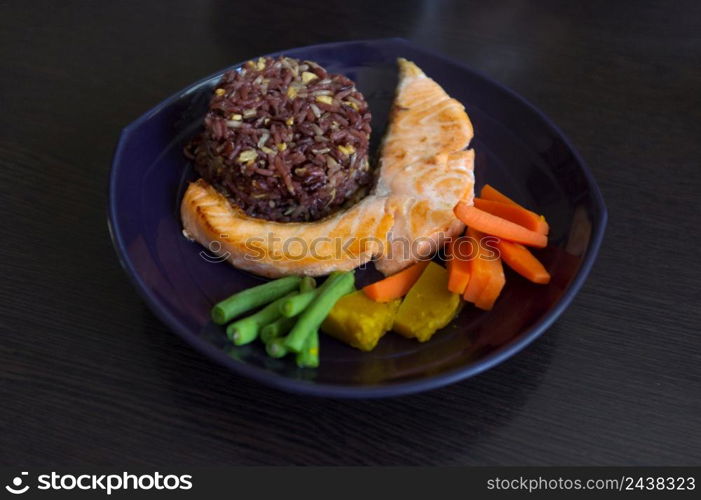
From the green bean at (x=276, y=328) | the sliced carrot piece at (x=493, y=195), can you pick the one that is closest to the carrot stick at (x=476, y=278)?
the sliced carrot piece at (x=493, y=195)

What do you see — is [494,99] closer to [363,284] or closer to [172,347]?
[363,284]

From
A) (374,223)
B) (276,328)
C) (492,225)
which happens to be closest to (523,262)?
(492,225)

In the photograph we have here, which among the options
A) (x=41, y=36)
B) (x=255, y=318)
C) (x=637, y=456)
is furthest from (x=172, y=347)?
(x=41, y=36)

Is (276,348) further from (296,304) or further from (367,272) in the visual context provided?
(367,272)

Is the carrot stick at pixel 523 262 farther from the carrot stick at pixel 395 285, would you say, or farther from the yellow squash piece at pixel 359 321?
the yellow squash piece at pixel 359 321

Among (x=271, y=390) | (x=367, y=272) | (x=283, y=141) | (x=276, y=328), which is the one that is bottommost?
(x=271, y=390)
